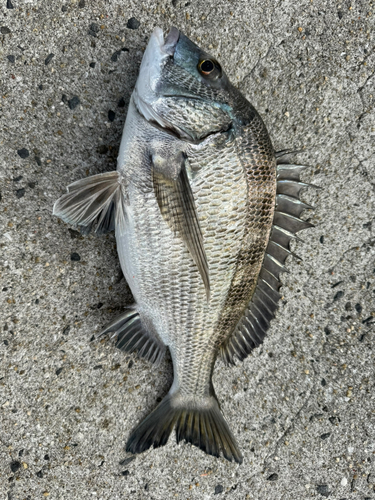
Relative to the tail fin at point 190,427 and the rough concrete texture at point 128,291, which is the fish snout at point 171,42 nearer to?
the rough concrete texture at point 128,291

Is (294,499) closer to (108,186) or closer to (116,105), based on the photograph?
(108,186)

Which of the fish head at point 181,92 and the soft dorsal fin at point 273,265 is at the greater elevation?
the fish head at point 181,92

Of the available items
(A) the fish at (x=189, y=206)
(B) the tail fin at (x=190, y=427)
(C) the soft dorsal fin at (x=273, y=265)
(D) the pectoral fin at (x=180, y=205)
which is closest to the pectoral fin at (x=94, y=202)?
(A) the fish at (x=189, y=206)

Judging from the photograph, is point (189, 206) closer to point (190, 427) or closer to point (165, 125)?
point (165, 125)

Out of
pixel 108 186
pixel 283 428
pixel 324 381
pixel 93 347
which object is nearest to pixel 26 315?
pixel 93 347

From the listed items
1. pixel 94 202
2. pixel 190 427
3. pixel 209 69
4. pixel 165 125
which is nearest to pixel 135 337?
pixel 190 427
